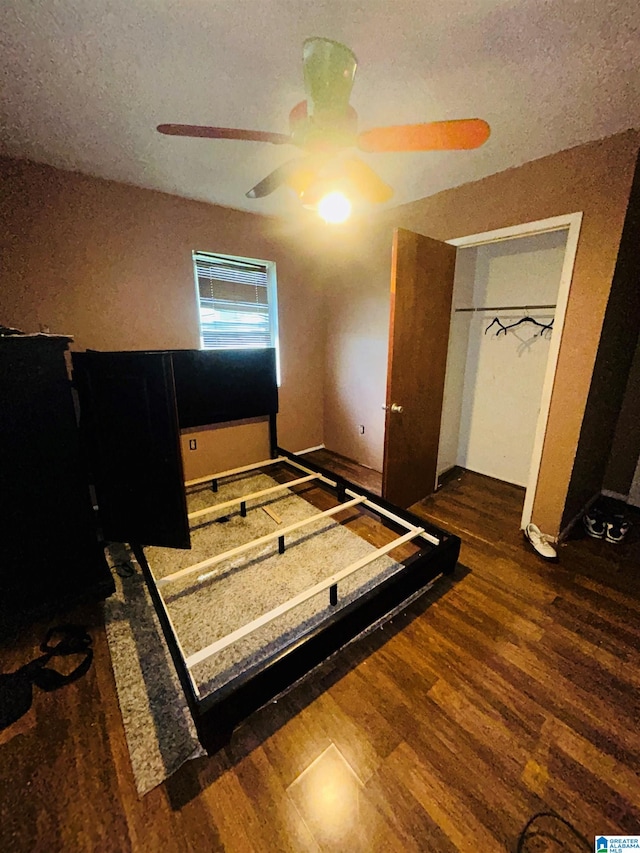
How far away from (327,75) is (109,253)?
2.10 m

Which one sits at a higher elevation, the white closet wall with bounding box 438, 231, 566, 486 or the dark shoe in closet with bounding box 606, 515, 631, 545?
the white closet wall with bounding box 438, 231, 566, 486

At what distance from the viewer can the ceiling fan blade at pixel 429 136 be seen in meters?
1.14

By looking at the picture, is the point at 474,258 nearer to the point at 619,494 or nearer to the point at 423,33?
the point at 423,33

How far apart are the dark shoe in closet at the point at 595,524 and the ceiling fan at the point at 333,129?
2561 mm

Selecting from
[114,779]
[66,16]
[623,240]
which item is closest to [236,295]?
[66,16]

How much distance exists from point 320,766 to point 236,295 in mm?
3391

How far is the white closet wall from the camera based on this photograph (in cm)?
279

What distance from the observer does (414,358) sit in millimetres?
2432

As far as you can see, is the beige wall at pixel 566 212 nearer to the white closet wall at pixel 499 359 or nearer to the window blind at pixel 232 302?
the white closet wall at pixel 499 359

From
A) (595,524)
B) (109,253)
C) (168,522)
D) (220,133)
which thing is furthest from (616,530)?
(109,253)

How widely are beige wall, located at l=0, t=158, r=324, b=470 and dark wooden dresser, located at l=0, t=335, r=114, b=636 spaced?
1.17 m

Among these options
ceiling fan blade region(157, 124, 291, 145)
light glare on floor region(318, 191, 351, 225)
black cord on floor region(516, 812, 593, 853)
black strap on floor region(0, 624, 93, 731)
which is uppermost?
ceiling fan blade region(157, 124, 291, 145)

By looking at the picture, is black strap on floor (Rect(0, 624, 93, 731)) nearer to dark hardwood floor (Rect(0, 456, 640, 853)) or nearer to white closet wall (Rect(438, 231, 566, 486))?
dark hardwood floor (Rect(0, 456, 640, 853))

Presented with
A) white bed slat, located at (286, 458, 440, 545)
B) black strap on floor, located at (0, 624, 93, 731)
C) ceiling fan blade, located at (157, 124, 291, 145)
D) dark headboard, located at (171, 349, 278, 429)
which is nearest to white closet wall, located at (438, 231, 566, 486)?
white bed slat, located at (286, 458, 440, 545)
